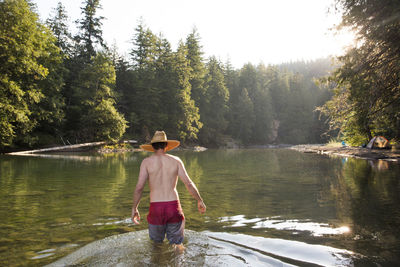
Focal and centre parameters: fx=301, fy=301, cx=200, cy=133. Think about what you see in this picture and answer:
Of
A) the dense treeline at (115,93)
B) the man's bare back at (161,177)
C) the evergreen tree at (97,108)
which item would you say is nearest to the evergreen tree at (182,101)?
the dense treeline at (115,93)

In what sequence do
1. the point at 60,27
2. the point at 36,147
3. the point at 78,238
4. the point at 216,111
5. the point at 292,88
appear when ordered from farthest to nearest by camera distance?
the point at 292,88
the point at 216,111
the point at 60,27
the point at 36,147
the point at 78,238

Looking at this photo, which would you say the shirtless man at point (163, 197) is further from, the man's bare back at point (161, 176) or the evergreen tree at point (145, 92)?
the evergreen tree at point (145, 92)

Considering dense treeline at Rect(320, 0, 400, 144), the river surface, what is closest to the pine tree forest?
dense treeline at Rect(320, 0, 400, 144)

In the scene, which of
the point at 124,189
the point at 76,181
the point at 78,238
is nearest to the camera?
the point at 78,238

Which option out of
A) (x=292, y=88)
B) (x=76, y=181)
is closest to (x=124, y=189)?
(x=76, y=181)

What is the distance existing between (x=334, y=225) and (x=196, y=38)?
204 feet

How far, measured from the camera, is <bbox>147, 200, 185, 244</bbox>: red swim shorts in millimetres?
4457

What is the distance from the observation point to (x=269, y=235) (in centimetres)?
524

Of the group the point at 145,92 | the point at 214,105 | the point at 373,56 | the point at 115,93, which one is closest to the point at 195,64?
the point at 214,105

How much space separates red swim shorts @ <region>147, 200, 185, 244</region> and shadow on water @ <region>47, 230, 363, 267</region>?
0.71ft

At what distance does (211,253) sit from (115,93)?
131 feet

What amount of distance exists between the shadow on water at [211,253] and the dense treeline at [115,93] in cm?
1038

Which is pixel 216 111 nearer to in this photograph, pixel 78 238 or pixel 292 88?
pixel 292 88

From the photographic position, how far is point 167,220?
448cm
